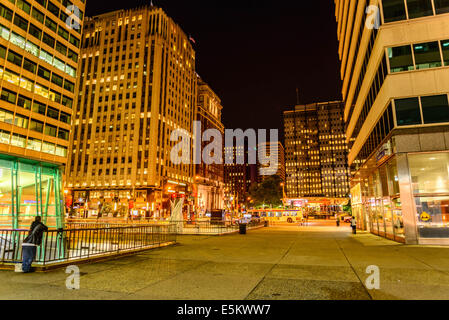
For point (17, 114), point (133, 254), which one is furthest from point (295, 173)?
point (133, 254)

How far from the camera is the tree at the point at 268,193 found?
77.2 metres

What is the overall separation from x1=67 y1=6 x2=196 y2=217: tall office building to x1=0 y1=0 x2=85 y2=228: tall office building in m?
40.1

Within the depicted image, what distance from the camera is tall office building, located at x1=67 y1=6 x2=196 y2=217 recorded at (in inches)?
3228

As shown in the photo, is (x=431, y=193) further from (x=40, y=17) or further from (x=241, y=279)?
(x=40, y=17)

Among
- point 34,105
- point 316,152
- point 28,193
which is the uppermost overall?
point 316,152

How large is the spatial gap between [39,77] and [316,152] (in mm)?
158131

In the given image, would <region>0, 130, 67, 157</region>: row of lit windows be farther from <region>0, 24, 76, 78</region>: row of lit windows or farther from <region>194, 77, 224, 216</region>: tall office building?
<region>194, 77, 224, 216</region>: tall office building

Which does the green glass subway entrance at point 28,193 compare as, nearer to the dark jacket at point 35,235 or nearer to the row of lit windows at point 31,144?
the dark jacket at point 35,235

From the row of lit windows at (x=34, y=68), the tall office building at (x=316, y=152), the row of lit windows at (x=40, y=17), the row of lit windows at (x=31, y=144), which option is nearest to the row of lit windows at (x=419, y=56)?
the row of lit windows at (x=34, y=68)

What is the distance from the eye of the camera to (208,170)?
13025cm

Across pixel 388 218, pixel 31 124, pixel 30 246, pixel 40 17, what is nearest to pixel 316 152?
pixel 388 218

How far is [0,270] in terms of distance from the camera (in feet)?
31.3
